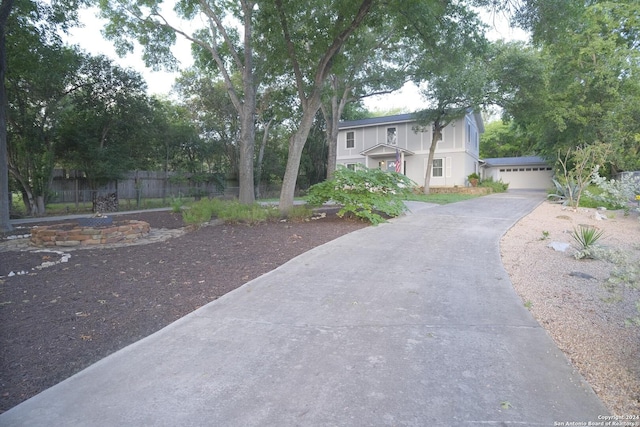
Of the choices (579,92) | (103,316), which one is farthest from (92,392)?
(579,92)

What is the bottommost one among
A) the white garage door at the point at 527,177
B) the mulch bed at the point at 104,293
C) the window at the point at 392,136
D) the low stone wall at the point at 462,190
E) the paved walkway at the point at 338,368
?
the paved walkway at the point at 338,368

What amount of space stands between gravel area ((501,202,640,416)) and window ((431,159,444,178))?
1775 centimetres

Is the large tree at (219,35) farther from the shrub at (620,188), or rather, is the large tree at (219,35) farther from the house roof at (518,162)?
the house roof at (518,162)

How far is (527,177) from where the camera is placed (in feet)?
118

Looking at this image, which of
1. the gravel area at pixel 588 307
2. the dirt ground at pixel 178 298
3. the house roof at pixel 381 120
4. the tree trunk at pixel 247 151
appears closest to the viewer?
the gravel area at pixel 588 307

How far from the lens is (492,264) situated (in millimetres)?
5859

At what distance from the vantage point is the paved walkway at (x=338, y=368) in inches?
86.4

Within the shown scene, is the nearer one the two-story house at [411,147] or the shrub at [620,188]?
the shrub at [620,188]

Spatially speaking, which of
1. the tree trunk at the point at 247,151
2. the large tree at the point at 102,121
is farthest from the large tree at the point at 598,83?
the large tree at the point at 102,121

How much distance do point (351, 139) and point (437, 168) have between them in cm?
699

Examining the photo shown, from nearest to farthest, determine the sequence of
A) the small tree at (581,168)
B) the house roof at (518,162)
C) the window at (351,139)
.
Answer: the small tree at (581,168)
the window at (351,139)
the house roof at (518,162)

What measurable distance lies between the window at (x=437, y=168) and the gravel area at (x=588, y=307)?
1775 cm

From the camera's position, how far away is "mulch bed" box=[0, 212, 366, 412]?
9.50 ft

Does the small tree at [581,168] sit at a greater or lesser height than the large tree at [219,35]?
lesser
